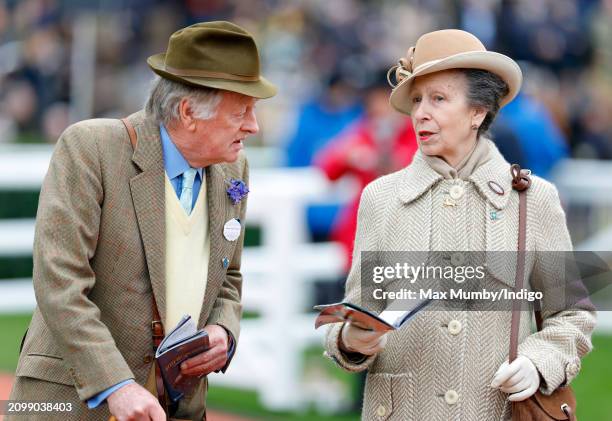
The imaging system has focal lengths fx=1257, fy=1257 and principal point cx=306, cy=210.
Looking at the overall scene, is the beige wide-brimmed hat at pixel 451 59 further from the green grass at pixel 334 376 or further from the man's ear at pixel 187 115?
the green grass at pixel 334 376

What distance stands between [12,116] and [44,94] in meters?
0.44

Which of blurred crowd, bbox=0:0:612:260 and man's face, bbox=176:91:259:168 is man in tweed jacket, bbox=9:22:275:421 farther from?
blurred crowd, bbox=0:0:612:260

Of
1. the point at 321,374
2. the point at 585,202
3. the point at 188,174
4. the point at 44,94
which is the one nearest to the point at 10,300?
the point at 321,374

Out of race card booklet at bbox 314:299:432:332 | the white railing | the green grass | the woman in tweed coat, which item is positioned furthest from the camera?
the white railing

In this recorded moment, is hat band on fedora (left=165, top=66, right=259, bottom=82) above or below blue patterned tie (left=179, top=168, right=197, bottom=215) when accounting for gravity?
above

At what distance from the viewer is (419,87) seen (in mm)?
4363

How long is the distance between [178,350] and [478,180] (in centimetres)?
118

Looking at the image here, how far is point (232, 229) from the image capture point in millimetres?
4344

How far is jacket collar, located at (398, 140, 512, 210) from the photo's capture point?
4.29 m

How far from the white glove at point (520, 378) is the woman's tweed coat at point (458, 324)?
0.05 metres

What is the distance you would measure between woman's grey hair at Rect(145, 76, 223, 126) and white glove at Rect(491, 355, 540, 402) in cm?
129

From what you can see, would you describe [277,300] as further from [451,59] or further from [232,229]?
[451,59]


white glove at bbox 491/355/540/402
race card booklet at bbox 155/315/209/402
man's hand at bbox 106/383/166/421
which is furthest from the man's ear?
white glove at bbox 491/355/540/402

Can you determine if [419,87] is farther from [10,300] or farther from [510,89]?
[10,300]
